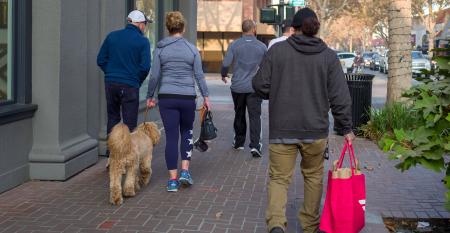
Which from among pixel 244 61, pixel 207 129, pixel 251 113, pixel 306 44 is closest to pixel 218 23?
pixel 244 61

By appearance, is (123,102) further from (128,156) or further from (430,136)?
(430,136)

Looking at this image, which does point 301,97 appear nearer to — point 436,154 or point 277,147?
point 277,147

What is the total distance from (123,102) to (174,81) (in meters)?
1.03

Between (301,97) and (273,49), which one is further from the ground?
(273,49)

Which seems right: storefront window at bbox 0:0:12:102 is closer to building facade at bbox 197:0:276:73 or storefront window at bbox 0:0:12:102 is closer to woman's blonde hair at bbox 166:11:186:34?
woman's blonde hair at bbox 166:11:186:34

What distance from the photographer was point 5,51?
21.8 feet

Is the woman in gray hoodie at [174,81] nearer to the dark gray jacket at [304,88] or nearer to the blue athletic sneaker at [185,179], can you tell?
the blue athletic sneaker at [185,179]

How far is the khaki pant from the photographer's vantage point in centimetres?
474

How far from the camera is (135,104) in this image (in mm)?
7320

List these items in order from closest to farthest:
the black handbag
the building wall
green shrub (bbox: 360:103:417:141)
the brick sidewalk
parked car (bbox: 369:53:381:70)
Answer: the brick sidewalk, the building wall, the black handbag, green shrub (bbox: 360:103:417:141), parked car (bbox: 369:53:381:70)

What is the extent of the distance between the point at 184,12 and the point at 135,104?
784 cm

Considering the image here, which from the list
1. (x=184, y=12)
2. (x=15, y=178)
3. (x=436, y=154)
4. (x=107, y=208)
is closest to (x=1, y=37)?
(x=15, y=178)

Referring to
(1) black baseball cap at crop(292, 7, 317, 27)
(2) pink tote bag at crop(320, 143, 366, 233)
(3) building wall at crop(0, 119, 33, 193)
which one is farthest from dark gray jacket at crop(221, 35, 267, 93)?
(2) pink tote bag at crop(320, 143, 366, 233)

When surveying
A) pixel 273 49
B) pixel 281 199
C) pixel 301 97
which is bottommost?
pixel 281 199
